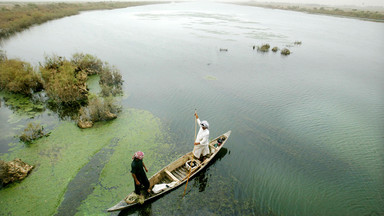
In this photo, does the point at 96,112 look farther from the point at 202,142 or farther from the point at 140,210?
the point at 202,142

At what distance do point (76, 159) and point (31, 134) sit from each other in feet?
10.9

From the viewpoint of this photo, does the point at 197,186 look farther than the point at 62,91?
No

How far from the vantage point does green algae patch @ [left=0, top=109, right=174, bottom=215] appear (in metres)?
6.88

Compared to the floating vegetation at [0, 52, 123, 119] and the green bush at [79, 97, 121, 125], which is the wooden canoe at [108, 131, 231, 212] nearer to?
the green bush at [79, 97, 121, 125]

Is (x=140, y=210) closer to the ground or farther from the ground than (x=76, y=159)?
closer to the ground

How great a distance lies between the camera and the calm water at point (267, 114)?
7.86m

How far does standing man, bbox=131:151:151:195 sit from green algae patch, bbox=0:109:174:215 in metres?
1.07

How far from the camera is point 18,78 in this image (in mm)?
13430

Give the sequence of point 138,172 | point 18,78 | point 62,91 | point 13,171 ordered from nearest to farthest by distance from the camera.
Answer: point 138,172 → point 13,171 → point 62,91 → point 18,78

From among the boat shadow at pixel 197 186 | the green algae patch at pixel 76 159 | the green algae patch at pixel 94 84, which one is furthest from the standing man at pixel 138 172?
the green algae patch at pixel 94 84

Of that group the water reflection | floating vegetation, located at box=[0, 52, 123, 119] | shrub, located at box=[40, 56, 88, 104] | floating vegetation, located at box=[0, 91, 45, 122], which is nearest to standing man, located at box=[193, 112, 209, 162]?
the water reflection

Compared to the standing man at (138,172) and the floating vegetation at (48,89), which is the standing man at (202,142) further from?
the floating vegetation at (48,89)

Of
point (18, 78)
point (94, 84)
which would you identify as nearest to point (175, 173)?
point (94, 84)

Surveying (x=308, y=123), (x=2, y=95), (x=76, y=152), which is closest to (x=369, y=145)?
(x=308, y=123)
